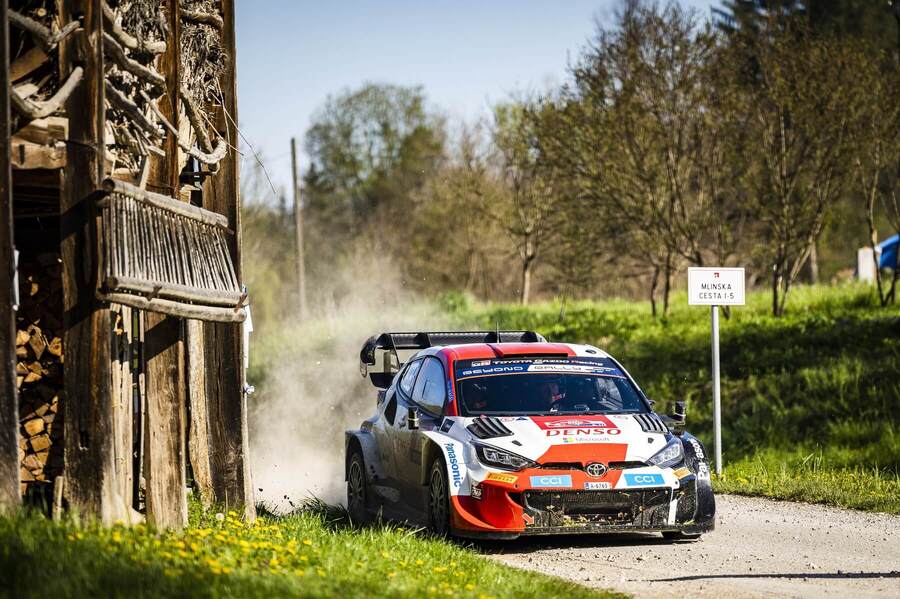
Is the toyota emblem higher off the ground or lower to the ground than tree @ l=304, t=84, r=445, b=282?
lower

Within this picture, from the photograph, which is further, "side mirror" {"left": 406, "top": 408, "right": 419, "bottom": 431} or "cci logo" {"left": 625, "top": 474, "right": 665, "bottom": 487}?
"side mirror" {"left": 406, "top": 408, "right": 419, "bottom": 431}

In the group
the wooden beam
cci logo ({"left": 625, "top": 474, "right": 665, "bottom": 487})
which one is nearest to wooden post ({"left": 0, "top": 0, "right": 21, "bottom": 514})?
the wooden beam

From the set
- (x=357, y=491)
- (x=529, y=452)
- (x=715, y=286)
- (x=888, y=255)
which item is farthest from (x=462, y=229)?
(x=529, y=452)

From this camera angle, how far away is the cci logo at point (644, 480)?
1031cm

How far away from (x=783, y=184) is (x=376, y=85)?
1496 inches

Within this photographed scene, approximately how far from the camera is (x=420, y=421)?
11586mm

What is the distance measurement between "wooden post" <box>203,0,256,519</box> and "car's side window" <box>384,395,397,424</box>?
1.61m

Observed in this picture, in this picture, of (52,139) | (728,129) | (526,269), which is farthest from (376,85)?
(52,139)

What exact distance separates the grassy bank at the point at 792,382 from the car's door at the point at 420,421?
4.53 metres

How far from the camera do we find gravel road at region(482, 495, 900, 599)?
343 inches

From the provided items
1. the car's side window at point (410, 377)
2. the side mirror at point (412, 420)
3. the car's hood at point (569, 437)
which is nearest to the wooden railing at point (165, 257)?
the side mirror at point (412, 420)

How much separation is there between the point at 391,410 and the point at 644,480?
3.21 meters

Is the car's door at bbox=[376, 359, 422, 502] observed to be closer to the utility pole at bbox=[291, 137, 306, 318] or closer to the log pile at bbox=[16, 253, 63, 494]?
the log pile at bbox=[16, 253, 63, 494]

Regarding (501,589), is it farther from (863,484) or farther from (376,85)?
(376,85)
